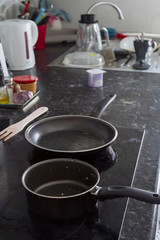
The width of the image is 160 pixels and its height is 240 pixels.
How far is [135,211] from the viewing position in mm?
556

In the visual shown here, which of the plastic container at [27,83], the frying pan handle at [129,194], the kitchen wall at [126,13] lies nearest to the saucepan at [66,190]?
the frying pan handle at [129,194]

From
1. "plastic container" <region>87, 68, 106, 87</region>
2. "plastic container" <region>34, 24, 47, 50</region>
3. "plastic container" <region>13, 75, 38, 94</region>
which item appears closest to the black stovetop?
"plastic container" <region>13, 75, 38, 94</region>

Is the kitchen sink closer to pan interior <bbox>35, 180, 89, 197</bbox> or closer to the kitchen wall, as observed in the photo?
the kitchen wall

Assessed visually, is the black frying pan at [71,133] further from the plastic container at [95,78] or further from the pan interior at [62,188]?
the plastic container at [95,78]

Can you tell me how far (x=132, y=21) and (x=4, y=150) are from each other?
159 cm

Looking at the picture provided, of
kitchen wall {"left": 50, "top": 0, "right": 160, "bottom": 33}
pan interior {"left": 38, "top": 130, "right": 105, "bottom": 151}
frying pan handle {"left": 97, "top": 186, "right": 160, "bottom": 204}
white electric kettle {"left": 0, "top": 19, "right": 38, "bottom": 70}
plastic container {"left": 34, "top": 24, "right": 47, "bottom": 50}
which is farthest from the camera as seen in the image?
kitchen wall {"left": 50, "top": 0, "right": 160, "bottom": 33}

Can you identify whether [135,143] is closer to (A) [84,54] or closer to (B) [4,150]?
(B) [4,150]

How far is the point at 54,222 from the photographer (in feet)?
1.67

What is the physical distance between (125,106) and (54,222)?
590 millimetres

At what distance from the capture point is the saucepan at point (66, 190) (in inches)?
19.5

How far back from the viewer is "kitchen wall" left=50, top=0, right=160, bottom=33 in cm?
203

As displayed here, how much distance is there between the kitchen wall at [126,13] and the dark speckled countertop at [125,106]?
0.65m

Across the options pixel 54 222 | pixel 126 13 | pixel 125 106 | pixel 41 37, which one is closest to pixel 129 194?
pixel 54 222

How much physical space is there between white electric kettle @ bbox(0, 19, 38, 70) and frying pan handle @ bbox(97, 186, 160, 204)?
100 centimetres
